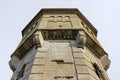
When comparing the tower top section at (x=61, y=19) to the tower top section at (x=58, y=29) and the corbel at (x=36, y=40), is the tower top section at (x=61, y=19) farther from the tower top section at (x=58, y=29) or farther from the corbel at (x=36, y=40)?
the corbel at (x=36, y=40)

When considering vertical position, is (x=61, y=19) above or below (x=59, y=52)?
above

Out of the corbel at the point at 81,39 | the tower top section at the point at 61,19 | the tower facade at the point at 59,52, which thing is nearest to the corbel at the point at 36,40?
the tower facade at the point at 59,52

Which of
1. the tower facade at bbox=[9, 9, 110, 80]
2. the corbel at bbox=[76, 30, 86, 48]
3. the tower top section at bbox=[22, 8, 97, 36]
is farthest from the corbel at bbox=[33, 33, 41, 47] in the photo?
the corbel at bbox=[76, 30, 86, 48]

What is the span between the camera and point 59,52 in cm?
1055

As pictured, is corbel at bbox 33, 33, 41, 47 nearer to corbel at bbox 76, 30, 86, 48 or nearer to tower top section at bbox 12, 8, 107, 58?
tower top section at bbox 12, 8, 107, 58

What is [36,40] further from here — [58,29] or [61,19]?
[61,19]

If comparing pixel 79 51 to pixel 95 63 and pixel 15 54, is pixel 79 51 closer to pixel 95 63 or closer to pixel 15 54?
pixel 95 63

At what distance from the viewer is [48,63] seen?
386 inches

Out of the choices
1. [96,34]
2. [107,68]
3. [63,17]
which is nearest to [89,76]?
[107,68]

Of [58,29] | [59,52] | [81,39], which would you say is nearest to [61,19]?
[58,29]

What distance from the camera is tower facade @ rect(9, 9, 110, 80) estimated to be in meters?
9.35

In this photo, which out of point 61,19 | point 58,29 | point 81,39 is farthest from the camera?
point 61,19

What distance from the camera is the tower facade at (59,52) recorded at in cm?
935

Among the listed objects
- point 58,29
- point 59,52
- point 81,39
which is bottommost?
point 59,52
